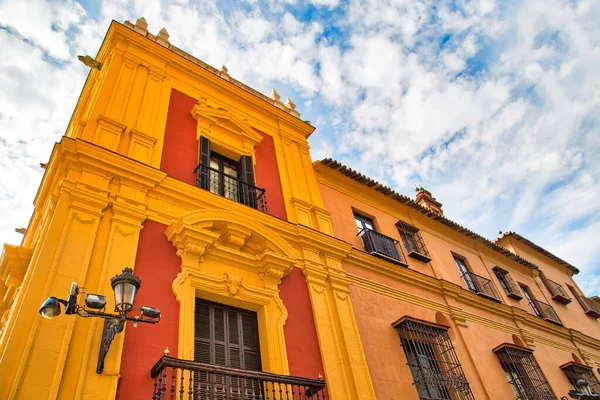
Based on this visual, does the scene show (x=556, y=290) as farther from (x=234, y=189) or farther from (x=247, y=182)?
(x=234, y=189)

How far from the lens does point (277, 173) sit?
10867 mm

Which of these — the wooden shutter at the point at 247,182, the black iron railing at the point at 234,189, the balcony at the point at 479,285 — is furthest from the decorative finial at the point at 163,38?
the balcony at the point at 479,285

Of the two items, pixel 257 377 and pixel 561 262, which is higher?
pixel 561 262

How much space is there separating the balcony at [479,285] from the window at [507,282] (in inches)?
51.0

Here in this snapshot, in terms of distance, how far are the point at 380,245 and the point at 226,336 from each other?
5559 millimetres

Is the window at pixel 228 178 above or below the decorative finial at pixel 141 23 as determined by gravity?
below

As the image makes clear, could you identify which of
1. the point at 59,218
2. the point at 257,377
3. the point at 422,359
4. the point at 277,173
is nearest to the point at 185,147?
the point at 277,173

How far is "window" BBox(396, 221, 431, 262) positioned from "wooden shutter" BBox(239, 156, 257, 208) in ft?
17.1

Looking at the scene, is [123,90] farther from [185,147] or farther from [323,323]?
[323,323]

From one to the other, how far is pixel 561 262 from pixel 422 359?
578 inches

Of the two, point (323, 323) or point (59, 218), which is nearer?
point (59, 218)

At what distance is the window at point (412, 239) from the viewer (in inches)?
503

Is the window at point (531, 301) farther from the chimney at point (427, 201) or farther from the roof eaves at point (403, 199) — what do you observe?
the chimney at point (427, 201)

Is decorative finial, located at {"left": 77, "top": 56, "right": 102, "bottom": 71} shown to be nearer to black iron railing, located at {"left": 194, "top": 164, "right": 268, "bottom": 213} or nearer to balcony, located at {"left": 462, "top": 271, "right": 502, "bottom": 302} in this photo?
black iron railing, located at {"left": 194, "top": 164, "right": 268, "bottom": 213}
